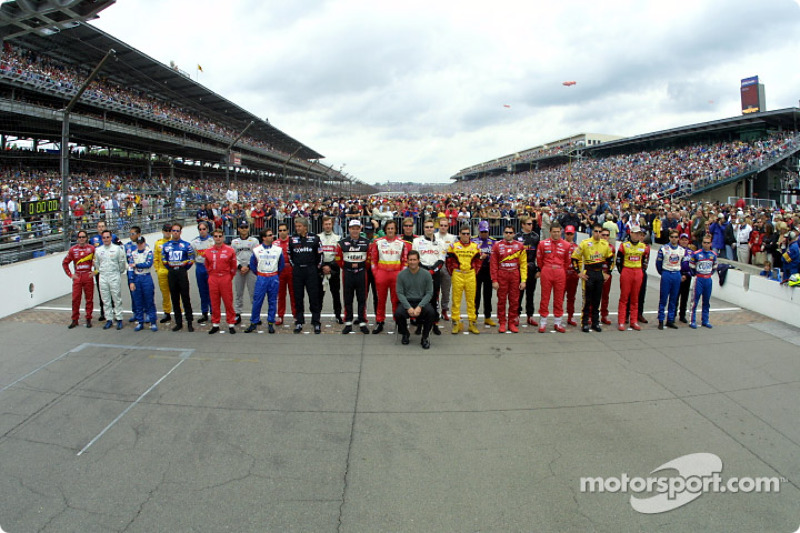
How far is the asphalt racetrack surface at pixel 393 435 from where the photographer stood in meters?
3.15

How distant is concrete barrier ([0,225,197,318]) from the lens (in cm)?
886

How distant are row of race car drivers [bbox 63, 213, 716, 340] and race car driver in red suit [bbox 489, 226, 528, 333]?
0.02 m

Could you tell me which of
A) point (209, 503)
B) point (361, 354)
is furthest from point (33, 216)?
point (209, 503)

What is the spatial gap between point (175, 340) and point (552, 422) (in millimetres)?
5834

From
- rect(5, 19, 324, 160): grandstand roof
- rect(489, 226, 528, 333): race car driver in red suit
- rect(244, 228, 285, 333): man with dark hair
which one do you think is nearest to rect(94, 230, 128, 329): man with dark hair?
rect(244, 228, 285, 333): man with dark hair

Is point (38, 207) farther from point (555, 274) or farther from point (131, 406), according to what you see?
point (555, 274)

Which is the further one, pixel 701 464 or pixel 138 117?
pixel 138 117

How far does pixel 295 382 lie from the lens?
536cm

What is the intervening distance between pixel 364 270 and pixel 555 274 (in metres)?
3.39

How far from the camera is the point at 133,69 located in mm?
31156

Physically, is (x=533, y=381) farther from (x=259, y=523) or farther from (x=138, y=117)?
(x=138, y=117)

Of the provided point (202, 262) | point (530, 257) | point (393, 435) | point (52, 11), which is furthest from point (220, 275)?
point (530, 257)

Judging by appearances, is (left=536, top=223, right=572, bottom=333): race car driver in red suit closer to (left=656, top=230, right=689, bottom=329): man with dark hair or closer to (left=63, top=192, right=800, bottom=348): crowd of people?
(left=63, top=192, right=800, bottom=348): crowd of people

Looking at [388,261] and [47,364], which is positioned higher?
[388,261]
